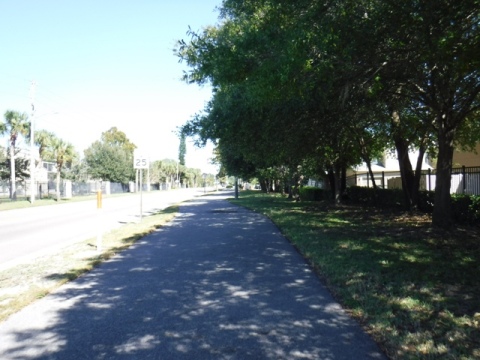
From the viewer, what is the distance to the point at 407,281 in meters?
6.29

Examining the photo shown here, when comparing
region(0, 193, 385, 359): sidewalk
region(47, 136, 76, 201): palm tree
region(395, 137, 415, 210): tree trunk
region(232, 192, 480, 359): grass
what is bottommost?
region(0, 193, 385, 359): sidewalk

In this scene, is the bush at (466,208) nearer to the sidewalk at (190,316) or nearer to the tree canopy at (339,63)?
the tree canopy at (339,63)

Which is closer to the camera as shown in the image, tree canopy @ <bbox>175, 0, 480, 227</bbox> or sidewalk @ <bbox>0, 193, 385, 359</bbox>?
sidewalk @ <bbox>0, 193, 385, 359</bbox>

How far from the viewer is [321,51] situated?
786cm

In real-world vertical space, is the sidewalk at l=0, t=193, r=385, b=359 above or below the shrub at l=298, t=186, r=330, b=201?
below

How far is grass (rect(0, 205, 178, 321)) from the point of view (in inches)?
239

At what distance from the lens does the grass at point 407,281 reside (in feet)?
13.6

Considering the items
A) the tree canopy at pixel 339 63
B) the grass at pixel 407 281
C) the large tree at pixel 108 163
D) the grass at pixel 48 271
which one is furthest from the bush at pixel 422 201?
the large tree at pixel 108 163

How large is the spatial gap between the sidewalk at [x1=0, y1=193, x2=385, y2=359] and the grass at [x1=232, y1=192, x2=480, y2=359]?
1.06 feet

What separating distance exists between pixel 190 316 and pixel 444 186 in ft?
30.1

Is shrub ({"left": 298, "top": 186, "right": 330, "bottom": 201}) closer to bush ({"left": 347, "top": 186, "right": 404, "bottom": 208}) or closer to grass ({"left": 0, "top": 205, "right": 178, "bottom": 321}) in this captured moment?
bush ({"left": 347, "top": 186, "right": 404, "bottom": 208})

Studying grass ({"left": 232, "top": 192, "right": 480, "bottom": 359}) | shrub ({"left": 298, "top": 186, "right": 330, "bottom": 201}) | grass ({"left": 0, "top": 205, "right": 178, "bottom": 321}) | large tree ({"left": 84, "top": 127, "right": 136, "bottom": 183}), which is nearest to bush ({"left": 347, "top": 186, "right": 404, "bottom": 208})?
shrub ({"left": 298, "top": 186, "right": 330, "bottom": 201})

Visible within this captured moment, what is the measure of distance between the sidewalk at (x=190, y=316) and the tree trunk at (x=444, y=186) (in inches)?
204

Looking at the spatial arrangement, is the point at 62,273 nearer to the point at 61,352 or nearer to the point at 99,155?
the point at 61,352
